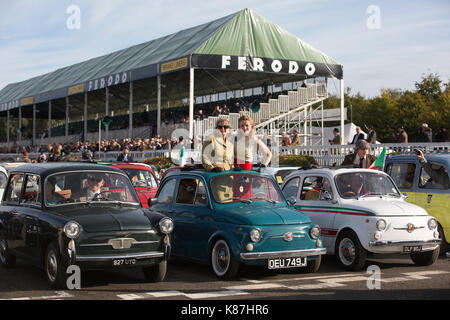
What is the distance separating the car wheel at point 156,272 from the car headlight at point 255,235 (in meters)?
1.34

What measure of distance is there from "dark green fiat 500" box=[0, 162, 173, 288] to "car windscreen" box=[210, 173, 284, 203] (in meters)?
1.33

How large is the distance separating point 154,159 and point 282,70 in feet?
29.9

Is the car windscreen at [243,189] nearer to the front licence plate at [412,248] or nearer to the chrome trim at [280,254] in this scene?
the chrome trim at [280,254]

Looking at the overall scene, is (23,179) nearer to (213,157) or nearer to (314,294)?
(213,157)

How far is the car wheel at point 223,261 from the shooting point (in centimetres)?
956

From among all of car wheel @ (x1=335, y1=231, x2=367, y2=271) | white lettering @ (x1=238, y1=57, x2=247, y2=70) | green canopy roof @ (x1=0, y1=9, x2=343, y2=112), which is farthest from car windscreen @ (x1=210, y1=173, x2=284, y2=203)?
white lettering @ (x1=238, y1=57, x2=247, y2=70)

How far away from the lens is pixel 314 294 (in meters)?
8.40

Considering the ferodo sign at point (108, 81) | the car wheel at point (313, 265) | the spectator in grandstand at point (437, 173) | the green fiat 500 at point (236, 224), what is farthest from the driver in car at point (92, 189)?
the ferodo sign at point (108, 81)

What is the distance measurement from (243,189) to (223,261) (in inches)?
Answer: 57.6

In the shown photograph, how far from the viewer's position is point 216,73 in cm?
4094

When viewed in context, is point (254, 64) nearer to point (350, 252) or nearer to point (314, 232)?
point (350, 252)

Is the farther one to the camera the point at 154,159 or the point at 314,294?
the point at 154,159

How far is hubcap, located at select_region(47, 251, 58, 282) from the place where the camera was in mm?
8820
